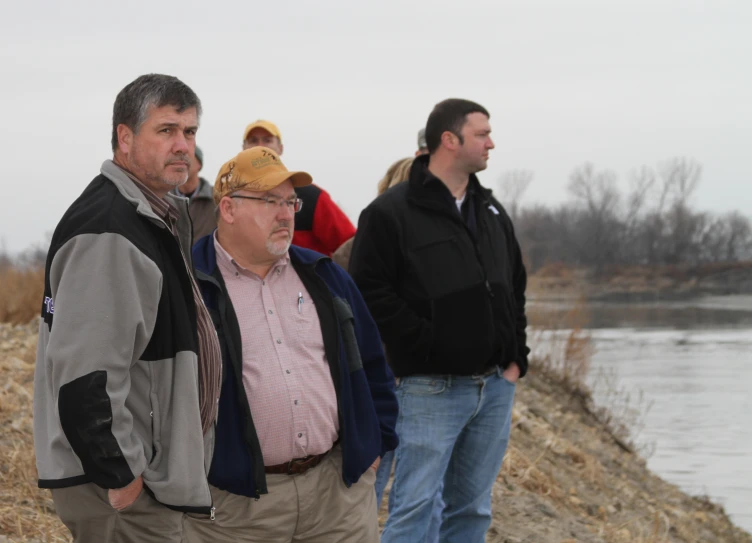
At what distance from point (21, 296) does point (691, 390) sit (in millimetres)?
10891

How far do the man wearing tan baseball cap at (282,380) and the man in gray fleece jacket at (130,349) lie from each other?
0.75 ft

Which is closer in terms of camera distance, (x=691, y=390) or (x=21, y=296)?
(x=21, y=296)

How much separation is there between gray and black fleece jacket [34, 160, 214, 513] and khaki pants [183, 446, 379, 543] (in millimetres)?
394

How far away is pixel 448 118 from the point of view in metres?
4.68

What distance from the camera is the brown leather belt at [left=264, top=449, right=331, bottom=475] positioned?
321cm

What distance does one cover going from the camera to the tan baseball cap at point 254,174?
3324 millimetres

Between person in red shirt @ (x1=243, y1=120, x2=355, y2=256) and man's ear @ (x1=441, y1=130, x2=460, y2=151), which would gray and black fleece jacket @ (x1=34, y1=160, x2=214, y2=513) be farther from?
person in red shirt @ (x1=243, y1=120, x2=355, y2=256)

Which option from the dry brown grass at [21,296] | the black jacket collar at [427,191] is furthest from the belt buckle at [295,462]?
the dry brown grass at [21,296]

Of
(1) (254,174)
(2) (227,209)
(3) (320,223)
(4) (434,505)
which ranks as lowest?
(4) (434,505)

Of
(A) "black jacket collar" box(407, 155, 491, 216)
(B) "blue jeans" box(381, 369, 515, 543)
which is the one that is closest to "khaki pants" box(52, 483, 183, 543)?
(B) "blue jeans" box(381, 369, 515, 543)

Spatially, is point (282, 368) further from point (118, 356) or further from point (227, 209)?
point (118, 356)

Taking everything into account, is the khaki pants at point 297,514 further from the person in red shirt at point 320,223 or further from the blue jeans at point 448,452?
the person in red shirt at point 320,223

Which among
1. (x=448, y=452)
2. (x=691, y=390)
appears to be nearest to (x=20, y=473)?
(x=448, y=452)

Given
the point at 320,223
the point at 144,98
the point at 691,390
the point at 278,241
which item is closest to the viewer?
the point at 144,98
